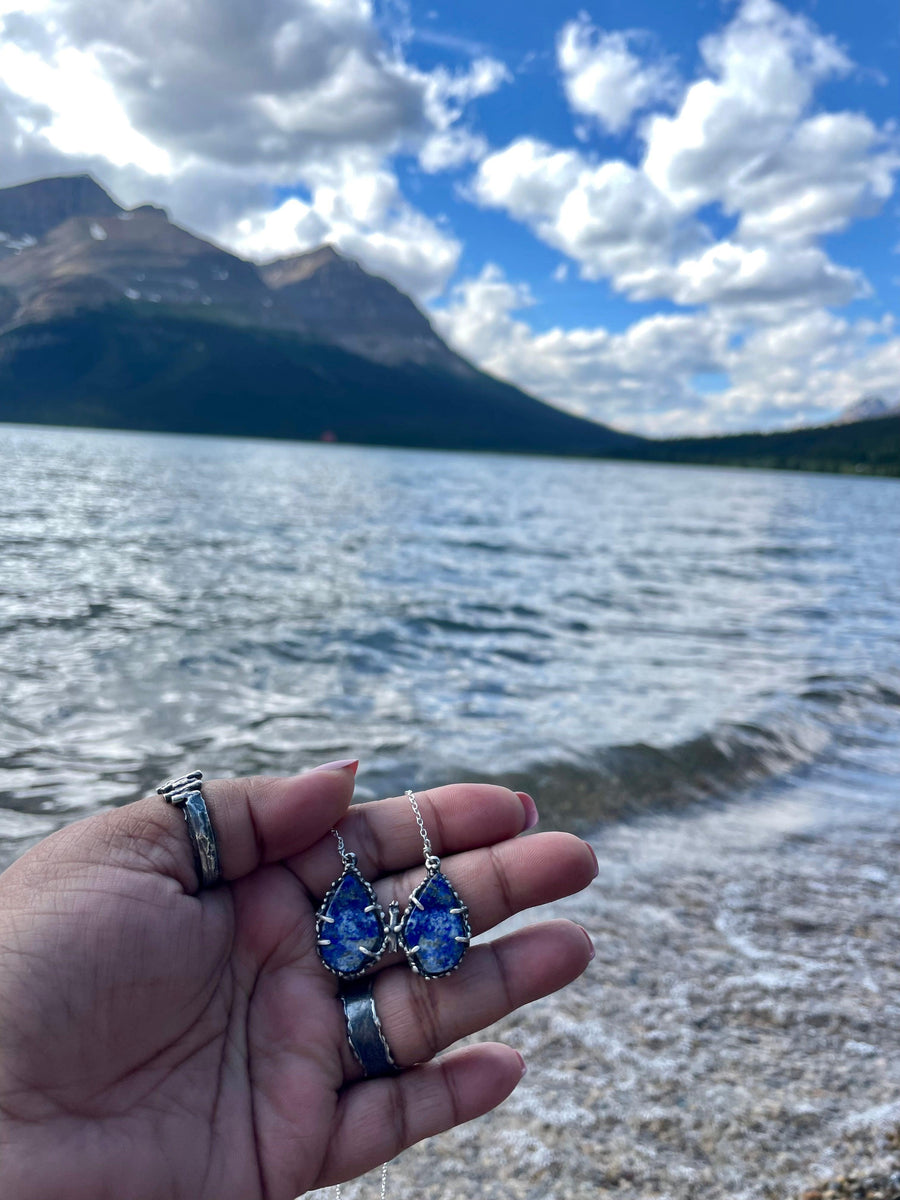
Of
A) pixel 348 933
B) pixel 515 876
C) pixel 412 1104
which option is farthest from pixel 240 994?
pixel 515 876

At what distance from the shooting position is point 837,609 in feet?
53.7

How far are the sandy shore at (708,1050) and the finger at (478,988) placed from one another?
0.81 m

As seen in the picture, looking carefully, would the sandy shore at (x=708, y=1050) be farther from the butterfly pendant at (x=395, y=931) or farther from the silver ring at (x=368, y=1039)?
the butterfly pendant at (x=395, y=931)

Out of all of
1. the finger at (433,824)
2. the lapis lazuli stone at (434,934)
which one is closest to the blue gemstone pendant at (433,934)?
the lapis lazuli stone at (434,934)

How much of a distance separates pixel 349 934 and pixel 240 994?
0.38 metres

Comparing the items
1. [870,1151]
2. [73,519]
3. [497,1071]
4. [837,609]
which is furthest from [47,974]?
[73,519]

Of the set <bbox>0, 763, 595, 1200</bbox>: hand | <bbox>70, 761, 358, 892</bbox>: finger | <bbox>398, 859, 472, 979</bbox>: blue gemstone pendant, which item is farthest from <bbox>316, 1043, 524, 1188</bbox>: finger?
<bbox>70, 761, 358, 892</bbox>: finger

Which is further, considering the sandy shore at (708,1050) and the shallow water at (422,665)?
the shallow water at (422,665)

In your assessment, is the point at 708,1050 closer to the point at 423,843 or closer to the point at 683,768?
the point at 423,843

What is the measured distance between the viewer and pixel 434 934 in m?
2.31

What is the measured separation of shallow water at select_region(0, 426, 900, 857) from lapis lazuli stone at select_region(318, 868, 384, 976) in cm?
386

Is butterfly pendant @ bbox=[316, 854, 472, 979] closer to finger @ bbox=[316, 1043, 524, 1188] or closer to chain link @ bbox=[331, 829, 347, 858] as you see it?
chain link @ bbox=[331, 829, 347, 858]

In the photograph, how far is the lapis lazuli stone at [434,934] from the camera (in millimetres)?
2295

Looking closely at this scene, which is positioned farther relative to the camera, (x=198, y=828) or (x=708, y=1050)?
(x=708, y=1050)
